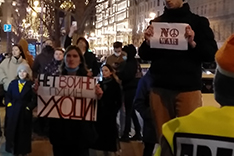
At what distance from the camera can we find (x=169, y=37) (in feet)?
13.1

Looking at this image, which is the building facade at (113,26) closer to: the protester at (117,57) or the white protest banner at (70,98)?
the protester at (117,57)

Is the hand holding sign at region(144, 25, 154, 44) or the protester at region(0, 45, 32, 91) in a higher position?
the hand holding sign at region(144, 25, 154, 44)

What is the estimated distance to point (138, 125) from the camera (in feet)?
28.4

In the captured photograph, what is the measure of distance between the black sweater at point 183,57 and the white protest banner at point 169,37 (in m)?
0.05

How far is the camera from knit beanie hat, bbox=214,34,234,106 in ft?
6.50

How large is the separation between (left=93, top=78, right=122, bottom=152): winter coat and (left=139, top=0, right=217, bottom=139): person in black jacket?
2.92m

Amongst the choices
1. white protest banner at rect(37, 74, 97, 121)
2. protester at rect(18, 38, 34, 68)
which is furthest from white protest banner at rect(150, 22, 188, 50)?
protester at rect(18, 38, 34, 68)

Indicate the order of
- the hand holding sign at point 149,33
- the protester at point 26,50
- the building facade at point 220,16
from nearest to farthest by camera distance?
the hand holding sign at point 149,33 → the protester at point 26,50 → the building facade at point 220,16

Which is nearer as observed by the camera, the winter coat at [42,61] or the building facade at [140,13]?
the winter coat at [42,61]

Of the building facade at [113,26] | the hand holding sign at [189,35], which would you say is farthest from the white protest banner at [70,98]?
the building facade at [113,26]

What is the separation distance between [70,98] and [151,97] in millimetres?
1206

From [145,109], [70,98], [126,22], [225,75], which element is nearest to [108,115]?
[145,109]

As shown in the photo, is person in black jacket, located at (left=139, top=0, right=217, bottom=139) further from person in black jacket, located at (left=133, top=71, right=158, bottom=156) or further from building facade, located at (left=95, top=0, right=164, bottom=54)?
building facade, located at (left=95, top=0, right=164, bottom=54)

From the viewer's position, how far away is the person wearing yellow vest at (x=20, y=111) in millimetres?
6965
